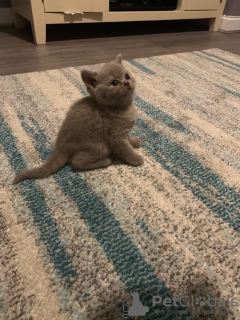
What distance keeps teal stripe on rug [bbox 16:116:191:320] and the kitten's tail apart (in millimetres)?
38

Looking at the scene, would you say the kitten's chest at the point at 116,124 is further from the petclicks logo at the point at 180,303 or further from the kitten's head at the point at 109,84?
the petclicks logo at the point at 180,303

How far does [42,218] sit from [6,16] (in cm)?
257

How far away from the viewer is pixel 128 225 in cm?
67

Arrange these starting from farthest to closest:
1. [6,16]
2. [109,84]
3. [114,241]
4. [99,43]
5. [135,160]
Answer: [6,16]
[99,43]
[135,160]
[109,84]
[114,241]

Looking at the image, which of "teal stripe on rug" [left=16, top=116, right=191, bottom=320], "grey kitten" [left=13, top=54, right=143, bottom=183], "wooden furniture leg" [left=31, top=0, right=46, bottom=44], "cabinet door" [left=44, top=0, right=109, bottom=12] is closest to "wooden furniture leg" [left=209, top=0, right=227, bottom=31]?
"cabinet door" [left=44, top=0, right=109, bottom=12]

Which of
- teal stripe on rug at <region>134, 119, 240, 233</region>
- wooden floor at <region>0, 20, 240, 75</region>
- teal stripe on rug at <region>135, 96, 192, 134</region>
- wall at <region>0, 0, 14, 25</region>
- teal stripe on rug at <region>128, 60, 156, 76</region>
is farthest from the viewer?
wall at <region>0, 0, 14, 25</region>

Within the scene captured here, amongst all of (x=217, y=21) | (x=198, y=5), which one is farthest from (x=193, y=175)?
Answer: (x=217, y=21)

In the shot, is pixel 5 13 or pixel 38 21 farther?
pixel 5 13

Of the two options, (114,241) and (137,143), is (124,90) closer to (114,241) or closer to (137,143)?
(137,143)

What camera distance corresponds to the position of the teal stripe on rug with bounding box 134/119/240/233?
28.6 inches

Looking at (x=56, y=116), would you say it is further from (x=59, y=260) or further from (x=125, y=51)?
(x=125, y=51)

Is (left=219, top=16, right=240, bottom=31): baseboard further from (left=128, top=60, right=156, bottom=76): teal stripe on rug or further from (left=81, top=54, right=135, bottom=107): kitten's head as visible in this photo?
(left=81, top=54, right=135, bottom=107): kitten's head

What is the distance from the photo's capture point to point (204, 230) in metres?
0.67

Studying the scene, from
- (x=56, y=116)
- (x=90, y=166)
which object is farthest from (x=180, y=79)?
(x=90, y=166)
